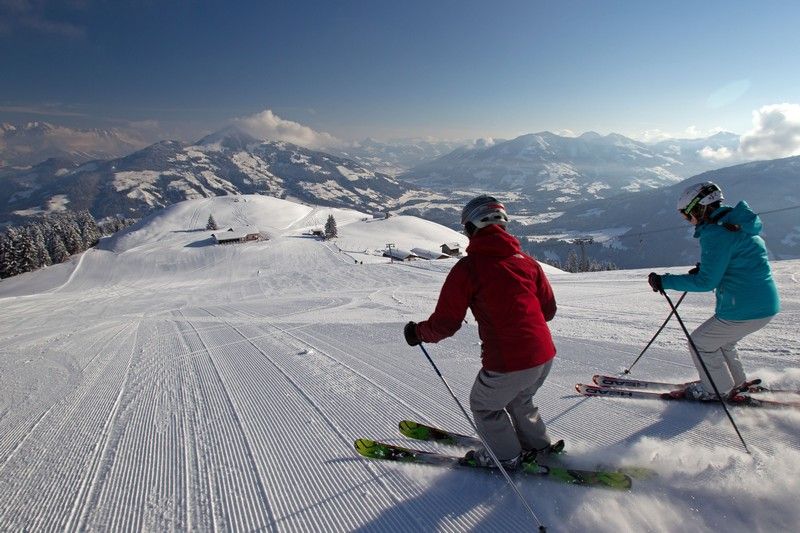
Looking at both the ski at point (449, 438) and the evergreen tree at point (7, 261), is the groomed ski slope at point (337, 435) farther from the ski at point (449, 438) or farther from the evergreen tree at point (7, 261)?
the evergreen tree at point (7, 261)

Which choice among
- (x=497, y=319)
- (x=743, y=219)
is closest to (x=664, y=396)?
(x=743, y=219)

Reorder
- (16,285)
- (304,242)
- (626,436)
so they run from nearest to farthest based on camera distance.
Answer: (626,436) < (16,285) < (304,242)

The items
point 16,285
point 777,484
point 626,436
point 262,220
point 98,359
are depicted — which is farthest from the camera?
point 262,220

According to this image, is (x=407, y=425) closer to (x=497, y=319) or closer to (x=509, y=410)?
(x=509, y=410)

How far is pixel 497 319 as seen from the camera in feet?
9.18

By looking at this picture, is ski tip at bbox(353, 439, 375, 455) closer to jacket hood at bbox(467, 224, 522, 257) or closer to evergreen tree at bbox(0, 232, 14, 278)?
jacket hood at bbox(467, 224, 522, 257)

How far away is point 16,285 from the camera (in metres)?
44.7

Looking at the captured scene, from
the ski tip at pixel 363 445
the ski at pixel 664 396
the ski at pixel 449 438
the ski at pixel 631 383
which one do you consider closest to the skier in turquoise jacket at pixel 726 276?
the ski at pixel 664 396

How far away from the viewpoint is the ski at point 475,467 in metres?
2.83

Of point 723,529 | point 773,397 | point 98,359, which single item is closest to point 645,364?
point 773,397

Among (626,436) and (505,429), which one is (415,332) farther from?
(626,436)

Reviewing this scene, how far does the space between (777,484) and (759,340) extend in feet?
13.3

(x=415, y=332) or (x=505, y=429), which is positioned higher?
(x=415, y=332)

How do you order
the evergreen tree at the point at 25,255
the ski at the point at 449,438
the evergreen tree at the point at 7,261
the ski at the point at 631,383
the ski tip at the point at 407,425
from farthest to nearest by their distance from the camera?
the evergreen tree at the point at 25,255 < the evergreen tree at the point at 7,261 < the ski at the point at 631,383 < the ski tip at the point at 407,425 < the ski at the point at 449,438
